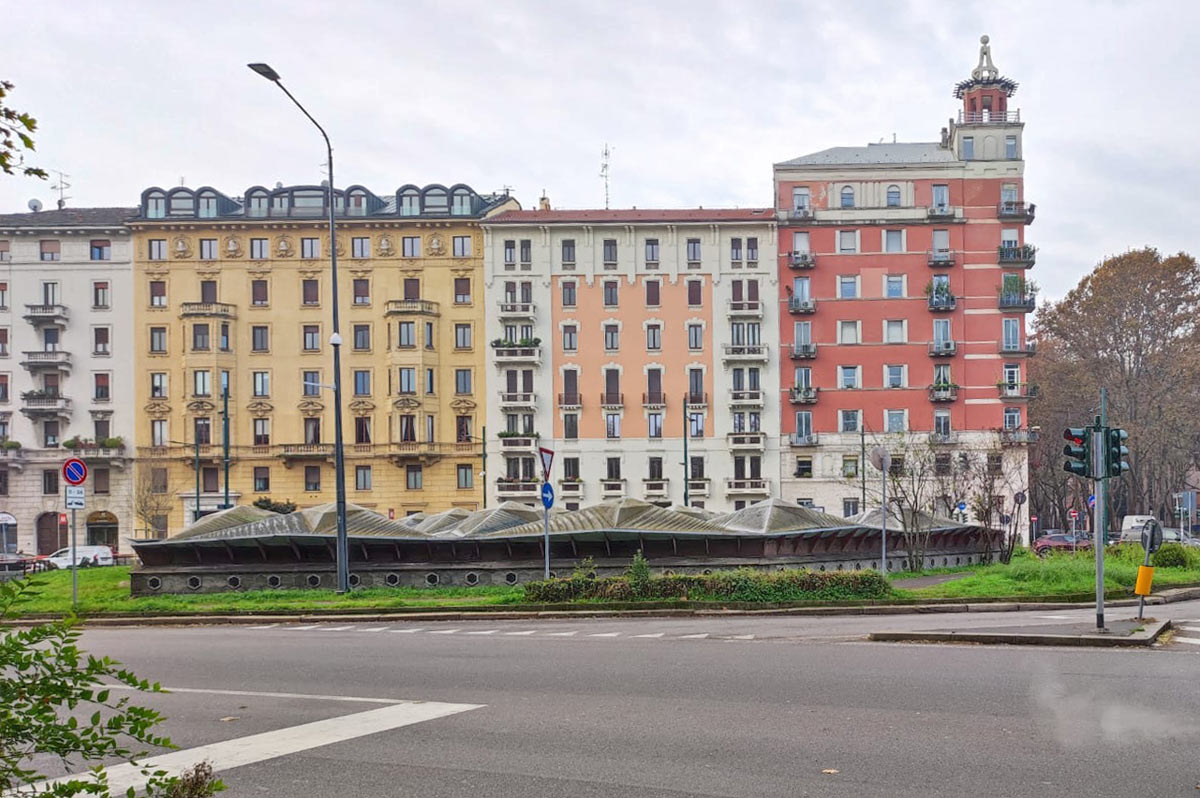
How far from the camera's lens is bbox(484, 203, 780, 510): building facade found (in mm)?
67938

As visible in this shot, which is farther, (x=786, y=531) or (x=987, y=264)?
(x=987, y=264)

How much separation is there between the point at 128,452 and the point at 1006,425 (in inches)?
2042

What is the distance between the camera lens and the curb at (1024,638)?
14242 mm

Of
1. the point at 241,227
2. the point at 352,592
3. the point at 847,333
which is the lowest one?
the point at 352,592

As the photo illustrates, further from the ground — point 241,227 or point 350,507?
point 241,227

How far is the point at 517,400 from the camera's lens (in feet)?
223

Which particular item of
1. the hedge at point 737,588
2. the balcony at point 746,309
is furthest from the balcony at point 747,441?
the hedge at point 737,588

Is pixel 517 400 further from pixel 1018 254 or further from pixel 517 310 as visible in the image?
pixel 1018 254

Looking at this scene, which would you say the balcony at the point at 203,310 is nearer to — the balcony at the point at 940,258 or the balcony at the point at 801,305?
the balcony at the point at 801,305

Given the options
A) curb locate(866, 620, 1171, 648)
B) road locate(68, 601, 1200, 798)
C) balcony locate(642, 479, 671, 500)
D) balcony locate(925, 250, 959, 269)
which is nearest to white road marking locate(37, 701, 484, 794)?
road locate(68, 601, 1200, 798)

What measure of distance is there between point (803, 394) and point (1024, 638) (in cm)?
5374

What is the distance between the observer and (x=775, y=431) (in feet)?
224

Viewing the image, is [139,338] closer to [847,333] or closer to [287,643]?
[847,333]

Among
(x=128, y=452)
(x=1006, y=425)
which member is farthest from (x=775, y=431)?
(x=128, y=452)
